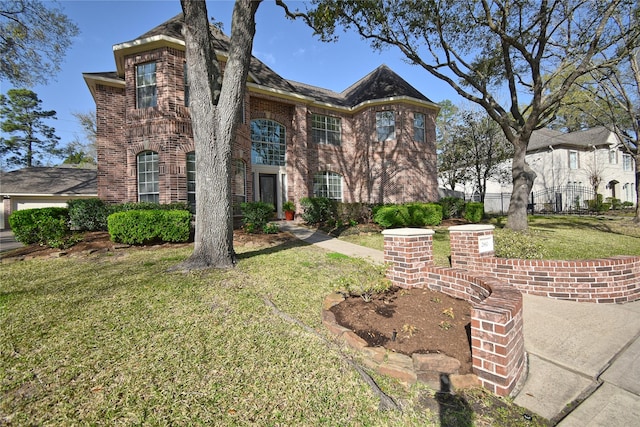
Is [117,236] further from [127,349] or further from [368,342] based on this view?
[368,342]

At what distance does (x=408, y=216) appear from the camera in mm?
11891

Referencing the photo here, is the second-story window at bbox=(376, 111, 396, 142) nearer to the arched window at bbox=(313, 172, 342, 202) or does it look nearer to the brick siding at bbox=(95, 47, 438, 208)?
the brick siding at bbox=(95, 47, 438, 208)

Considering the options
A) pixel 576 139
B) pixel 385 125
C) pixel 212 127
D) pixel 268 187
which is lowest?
pixel 268 187

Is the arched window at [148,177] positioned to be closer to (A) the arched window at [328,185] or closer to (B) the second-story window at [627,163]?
(A) the arched window at [328,185]

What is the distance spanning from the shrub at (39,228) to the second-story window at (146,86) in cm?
477

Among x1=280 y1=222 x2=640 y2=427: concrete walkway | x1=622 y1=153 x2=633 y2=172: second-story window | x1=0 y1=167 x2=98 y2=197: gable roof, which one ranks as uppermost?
x1=622 y1=153 x2=633 y2=172: second-story window

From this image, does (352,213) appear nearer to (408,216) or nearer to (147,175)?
(408,216)

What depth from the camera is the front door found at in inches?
527

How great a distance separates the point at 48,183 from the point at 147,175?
54.6ft

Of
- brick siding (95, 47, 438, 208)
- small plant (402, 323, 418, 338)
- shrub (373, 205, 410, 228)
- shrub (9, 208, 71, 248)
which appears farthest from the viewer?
shrub (373, 205, 410, 228)

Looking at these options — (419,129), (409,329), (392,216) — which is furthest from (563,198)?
(409,329)

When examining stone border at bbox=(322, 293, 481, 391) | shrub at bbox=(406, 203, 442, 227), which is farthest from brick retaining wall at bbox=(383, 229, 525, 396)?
shrub at bbox=(406, 203, 442, 227)

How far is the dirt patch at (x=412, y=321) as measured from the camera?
2547 mm

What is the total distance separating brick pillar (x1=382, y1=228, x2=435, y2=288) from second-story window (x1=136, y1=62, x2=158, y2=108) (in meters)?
10.3
